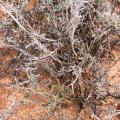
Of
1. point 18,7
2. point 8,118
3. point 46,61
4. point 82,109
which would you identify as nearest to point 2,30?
point 18,7

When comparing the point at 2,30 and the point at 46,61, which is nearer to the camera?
the point at 46,61

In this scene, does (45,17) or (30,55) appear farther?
(45,17)

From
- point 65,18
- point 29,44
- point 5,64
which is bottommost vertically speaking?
point 5,64

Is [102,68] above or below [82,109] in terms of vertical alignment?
above

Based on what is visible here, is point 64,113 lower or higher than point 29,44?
lower

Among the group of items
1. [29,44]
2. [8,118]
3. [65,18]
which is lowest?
[8,118]

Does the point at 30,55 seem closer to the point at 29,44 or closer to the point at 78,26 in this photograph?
the point at 29,44

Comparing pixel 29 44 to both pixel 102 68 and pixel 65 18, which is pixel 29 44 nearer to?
pixel 65 18
